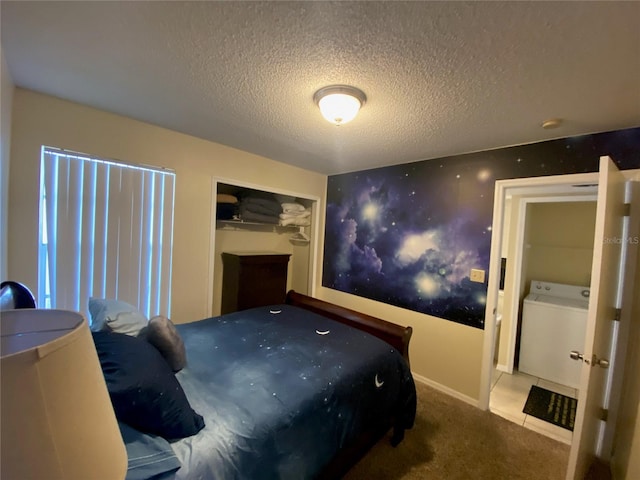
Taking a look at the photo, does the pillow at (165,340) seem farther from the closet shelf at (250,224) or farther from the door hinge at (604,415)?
the door hinge at (604,415)

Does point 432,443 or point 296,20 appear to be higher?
point 296,20

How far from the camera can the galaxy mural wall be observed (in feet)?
6.82

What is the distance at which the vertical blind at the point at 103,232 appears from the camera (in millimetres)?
1918

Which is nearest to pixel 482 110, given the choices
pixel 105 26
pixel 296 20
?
pixel 296 20

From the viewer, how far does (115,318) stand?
1.36 meters

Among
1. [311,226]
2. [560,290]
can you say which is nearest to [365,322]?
[311,226]

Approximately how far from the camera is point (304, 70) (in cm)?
137

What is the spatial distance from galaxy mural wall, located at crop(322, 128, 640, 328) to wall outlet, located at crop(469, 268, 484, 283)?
0.04 meters

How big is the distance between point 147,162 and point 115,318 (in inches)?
58.0

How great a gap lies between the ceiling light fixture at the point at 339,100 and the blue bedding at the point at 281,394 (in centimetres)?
155

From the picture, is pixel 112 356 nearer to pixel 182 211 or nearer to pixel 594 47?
pixel 182 211

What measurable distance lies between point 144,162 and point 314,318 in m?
2.04

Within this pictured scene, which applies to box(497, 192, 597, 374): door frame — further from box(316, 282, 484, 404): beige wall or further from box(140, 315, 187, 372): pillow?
box(140, 315, 187, 372): pillow

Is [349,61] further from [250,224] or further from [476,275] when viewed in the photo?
[250,224]
